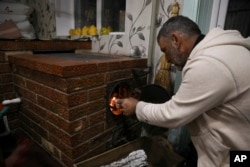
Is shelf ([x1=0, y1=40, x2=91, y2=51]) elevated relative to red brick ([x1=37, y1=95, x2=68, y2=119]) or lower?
elevated

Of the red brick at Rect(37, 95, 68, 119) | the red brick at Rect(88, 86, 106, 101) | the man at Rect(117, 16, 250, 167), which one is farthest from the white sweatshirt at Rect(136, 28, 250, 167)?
the red brick at Rect(37, 95, 68, 119)

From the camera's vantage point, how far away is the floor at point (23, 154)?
40.6 inches

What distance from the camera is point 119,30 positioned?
164 centimetres

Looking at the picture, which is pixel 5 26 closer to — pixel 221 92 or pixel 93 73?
pixel 93 73

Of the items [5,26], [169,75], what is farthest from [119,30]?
[5,26]

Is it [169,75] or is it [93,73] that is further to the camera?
[169,75]

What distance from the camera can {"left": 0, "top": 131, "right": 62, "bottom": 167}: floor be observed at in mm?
1030

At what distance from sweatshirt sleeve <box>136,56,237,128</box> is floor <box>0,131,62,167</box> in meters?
0.77

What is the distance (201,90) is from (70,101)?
580 millimetres

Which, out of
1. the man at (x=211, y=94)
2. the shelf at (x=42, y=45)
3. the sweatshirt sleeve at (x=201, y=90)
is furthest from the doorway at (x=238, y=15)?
the shelf at (x=42, y=45)

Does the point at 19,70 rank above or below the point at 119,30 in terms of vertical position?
below

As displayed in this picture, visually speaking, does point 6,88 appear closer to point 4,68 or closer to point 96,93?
point 4,68

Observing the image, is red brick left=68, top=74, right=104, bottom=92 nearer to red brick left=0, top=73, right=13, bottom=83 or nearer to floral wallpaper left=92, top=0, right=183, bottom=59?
floral wallpaper left=92, top=0, right=183, bottom=59

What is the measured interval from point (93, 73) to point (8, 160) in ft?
2.28
